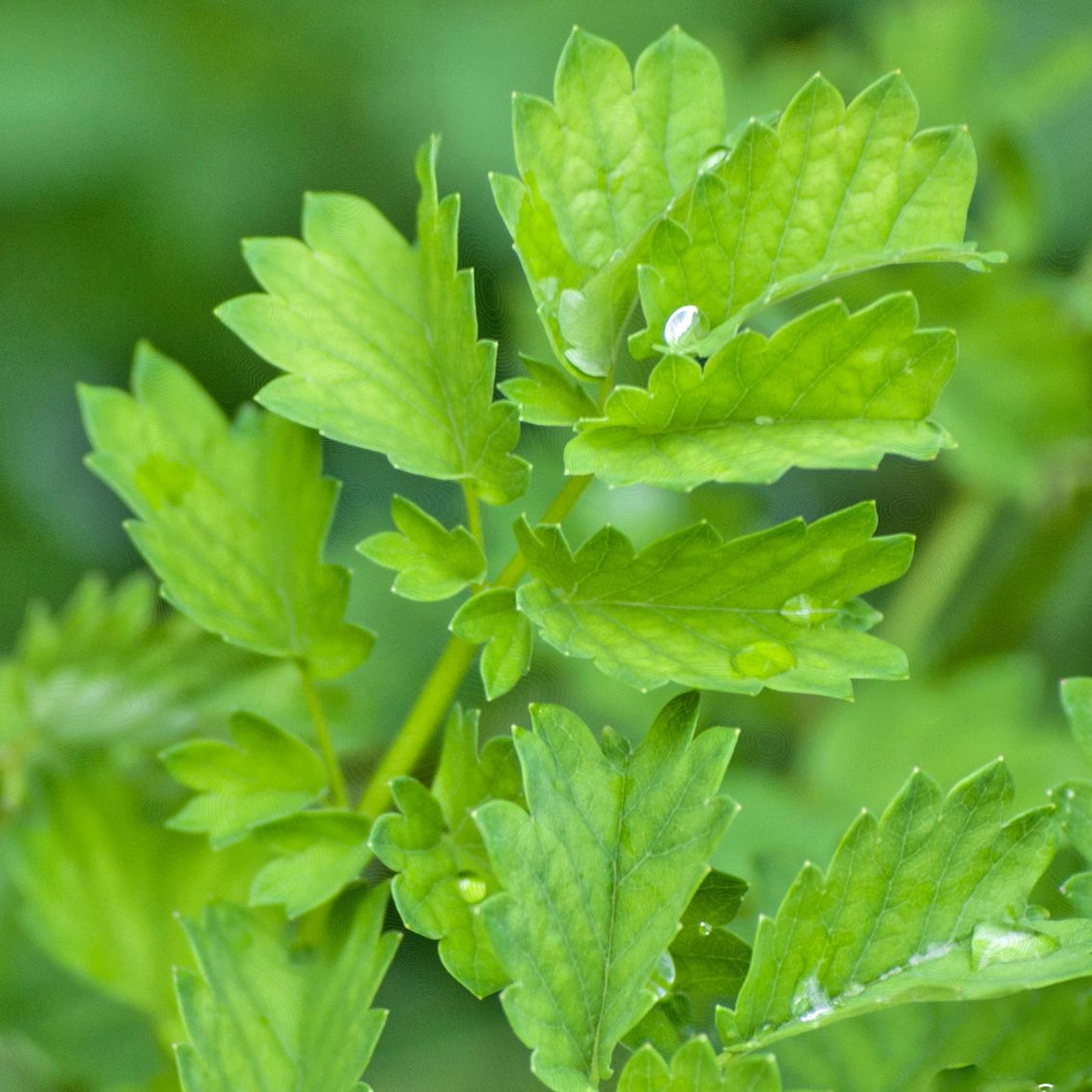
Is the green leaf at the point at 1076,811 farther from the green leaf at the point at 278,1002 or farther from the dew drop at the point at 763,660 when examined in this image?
the green leaf at the point at 278,1002

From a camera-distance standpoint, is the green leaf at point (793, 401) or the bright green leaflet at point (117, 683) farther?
the bright green leaflet at point (117, 683)

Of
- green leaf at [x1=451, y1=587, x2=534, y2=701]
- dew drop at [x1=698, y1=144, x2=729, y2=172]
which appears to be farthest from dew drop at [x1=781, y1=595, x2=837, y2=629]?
dew drop at [x1=698, y1=144, x2=729, y2=172]

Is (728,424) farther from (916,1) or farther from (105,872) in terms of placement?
(916,1)

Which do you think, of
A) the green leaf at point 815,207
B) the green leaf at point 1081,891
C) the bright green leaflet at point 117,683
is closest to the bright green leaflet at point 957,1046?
the green leaf at point 1081,891

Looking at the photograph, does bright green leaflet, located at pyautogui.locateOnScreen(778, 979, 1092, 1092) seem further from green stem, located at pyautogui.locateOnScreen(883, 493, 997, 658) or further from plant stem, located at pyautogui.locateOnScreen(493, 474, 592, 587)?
green stem, located at pyautogui.locateOnScreen(883, 493, 997, 658)

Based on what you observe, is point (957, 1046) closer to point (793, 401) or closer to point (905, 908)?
point (905, 908)
